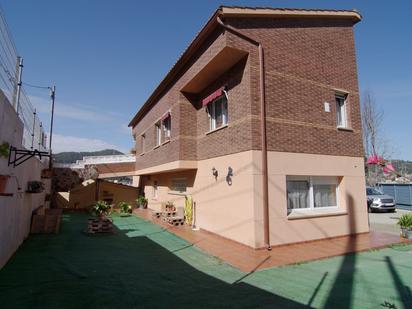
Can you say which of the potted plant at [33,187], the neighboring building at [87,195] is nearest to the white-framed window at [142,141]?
the neighboring building at [87,195]

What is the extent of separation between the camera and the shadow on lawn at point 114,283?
4.54 m

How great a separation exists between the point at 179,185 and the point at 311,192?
7.40 meters

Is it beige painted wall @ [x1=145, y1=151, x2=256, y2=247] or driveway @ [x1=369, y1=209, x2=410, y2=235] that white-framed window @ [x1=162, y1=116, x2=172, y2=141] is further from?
driveway @ [x1=369, y1=209, x2=410, y2=235]

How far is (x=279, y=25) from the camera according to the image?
9.73 m

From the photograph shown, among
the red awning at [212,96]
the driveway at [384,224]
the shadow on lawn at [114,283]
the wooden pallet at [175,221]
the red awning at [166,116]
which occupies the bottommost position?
the shadow on lawn at [114,283]

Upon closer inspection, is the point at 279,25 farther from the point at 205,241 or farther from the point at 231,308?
the point at 231,308

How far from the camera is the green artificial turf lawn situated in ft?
14.9

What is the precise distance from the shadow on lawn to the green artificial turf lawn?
0.02m

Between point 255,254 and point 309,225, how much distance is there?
272 cm

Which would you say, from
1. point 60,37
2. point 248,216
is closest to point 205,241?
point 248,216

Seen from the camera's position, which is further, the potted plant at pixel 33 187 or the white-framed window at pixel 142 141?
the white-framed window at pixel 142 141

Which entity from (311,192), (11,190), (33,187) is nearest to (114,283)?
(11,190)

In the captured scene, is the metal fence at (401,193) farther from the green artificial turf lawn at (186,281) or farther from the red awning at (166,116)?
the red awning at (166,116)

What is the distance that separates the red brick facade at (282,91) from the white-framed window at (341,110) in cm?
19
